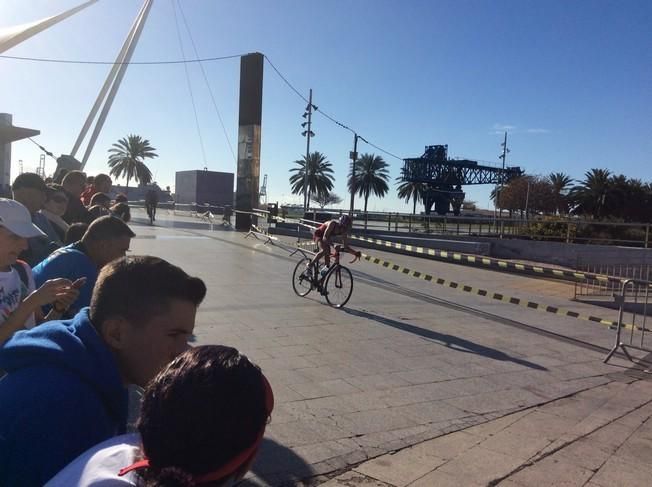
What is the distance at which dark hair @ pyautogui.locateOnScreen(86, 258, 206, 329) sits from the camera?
Result: 4.93 feet

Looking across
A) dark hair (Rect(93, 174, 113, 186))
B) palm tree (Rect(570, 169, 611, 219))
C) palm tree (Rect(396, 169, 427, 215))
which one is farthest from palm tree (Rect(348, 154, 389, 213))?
dark hair (Rect(93, 174, 113, 186))

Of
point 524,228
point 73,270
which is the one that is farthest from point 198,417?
point 524,228

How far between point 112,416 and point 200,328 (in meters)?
6.04

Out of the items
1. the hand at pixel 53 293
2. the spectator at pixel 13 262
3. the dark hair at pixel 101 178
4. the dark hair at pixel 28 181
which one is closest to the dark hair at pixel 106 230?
the spectator at pixel 13 262

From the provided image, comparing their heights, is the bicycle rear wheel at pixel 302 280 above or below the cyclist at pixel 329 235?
below

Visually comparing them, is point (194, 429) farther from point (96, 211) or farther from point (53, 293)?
point (96, 211)

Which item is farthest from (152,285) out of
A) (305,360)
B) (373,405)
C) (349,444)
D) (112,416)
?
(305,360)

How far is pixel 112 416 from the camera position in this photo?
1.35m

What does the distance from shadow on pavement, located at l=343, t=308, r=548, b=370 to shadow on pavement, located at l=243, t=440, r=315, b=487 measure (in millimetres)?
4013

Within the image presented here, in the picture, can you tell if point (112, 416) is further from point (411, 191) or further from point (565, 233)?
point (411, 191)

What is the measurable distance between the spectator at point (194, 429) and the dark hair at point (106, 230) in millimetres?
2416

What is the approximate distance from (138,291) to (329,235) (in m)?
8.37

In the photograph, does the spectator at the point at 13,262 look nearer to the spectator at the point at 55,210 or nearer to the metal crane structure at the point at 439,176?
the spectator at the point at 55,210

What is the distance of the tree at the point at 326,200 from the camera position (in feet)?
247
